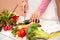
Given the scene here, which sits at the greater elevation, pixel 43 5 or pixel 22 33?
pixel 43 5

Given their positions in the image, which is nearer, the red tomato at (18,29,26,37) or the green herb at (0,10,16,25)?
the red tomato at (18,29,26,37)

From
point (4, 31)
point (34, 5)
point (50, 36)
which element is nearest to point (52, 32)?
point (50, 36)

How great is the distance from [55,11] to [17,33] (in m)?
0.43

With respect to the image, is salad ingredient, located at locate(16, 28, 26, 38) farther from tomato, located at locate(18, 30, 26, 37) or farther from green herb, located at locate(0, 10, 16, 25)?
green herb, located at locate(0, 10, 16, 25)

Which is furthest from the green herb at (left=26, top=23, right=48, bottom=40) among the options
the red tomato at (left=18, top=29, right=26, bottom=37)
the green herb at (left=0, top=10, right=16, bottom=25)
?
the green herb at (left=0, top=10, right=16, bottom=25)

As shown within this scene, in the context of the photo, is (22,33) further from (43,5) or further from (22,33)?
(43,5)

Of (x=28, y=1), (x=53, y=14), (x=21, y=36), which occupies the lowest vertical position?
(x=21, y=36)

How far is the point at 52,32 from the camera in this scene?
2.81ft

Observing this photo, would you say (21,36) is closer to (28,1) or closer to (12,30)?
(12,30)

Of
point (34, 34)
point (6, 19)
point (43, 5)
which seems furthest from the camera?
point (43, 5)

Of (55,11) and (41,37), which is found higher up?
(55,11)

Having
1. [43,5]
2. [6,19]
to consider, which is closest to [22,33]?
[6,19]

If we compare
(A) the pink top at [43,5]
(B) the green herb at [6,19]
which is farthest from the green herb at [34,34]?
(A) the pink top at [43,5]

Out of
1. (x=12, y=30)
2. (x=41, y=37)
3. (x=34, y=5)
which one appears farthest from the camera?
(x=34, y=5)
